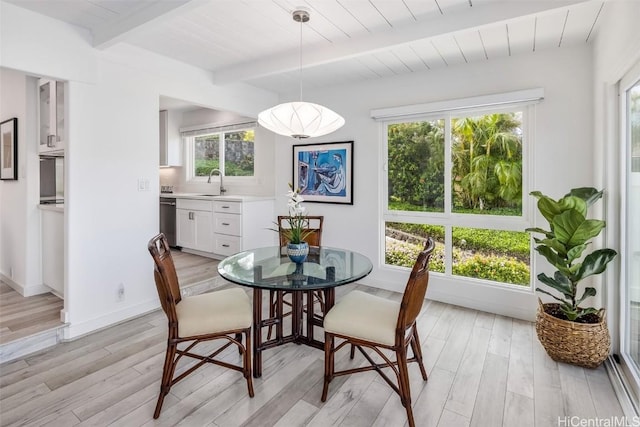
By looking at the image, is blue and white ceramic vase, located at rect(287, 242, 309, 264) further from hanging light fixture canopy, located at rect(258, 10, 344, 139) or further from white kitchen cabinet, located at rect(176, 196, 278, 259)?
white kitchen cabinet, located at rect(176, 196, 278, 259)

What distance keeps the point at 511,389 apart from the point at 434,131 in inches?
97.9

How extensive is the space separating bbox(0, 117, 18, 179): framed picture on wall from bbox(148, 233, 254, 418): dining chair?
264 cm

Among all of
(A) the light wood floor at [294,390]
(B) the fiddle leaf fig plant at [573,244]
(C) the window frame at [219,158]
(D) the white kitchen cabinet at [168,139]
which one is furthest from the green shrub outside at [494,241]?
(D) the white kitchen cabinet at [168,139]

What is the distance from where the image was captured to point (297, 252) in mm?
2297

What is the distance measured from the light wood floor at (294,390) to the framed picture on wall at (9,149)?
2.16m

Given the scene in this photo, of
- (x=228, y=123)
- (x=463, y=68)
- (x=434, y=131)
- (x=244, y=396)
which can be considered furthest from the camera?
(x=228, y=123)

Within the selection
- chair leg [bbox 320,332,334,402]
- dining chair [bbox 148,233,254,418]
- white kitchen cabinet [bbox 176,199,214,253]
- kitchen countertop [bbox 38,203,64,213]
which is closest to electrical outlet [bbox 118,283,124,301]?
kitchen countertop [bbox 38,203,64,213]

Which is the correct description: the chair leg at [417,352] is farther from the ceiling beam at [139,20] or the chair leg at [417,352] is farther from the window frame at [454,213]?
the ceiling beam at [139,20]

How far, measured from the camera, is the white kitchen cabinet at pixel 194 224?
468 cm

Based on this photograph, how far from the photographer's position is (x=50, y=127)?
10.2ft

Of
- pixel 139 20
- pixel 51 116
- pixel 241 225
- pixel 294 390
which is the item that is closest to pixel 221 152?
pixel 241 225

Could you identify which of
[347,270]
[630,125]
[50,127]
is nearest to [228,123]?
[50,127]

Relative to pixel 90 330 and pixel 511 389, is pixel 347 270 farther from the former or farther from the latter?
pixel 90 330

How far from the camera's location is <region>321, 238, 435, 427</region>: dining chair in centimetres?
172
